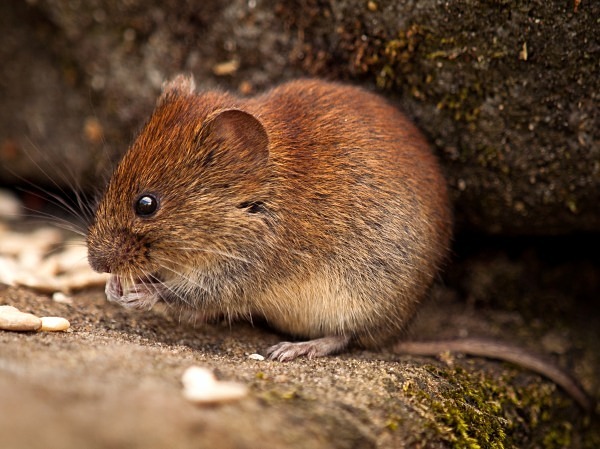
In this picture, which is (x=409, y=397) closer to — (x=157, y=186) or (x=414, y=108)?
(x=157, y=186)

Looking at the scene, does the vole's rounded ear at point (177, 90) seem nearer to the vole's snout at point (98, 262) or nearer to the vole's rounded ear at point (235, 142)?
the vole's rounded ear at point (235, 142)

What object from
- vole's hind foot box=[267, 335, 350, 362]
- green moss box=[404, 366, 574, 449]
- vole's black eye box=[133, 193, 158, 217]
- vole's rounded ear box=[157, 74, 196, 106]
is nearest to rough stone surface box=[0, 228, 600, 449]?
green moss box=[404, 366, 574, 449]

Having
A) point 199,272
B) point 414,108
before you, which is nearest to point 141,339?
point 199,272

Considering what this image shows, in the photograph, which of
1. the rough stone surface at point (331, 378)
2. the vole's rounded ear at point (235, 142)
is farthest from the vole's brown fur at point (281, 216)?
the rough stone surface at point (331, 378)

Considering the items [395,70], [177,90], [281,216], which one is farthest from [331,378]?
A: [395,70]

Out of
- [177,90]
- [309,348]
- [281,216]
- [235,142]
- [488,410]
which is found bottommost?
[488,410]

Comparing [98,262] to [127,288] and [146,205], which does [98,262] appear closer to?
[127,288]
